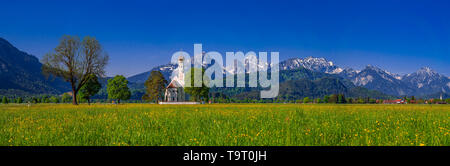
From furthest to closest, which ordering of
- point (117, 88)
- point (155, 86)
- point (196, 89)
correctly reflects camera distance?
point (117, 88) → point (155, 86) → point (196, 89)

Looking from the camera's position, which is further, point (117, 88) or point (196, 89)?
point (117, 88)

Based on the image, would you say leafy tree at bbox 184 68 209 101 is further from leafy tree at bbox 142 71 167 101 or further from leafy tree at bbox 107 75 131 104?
leafy tree at bbox 107 75 131 104

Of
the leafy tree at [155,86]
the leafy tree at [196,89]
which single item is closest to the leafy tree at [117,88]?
the leafy tree at [155,86]

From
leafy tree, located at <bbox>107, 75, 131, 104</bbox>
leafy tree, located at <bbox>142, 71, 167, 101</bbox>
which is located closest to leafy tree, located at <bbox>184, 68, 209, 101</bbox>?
leafy tree, located at <bbox>142, 71, 167, 101</bbox>

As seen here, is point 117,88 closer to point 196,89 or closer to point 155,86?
point 155,86

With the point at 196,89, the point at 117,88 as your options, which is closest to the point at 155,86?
the point at 196,89

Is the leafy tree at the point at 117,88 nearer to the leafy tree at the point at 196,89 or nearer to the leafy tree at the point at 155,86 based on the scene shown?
the leafy tree at the point at 155,86
